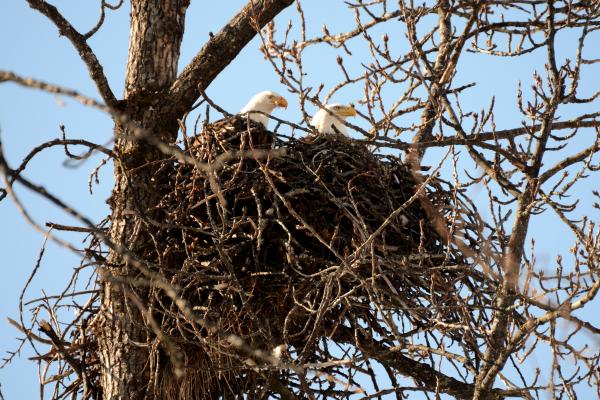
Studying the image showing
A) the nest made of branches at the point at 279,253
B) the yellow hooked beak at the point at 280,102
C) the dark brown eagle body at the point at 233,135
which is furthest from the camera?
the yellow hooked beak at the point at 280,102

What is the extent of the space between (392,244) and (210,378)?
1322 millimetres

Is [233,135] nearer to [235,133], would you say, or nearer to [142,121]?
[235,133]

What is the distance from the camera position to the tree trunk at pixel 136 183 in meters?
5.34

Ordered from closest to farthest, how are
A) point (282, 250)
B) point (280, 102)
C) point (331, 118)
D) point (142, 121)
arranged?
point (282, 250) → point (142, 121) → point (331, 118) → point (280, 102)

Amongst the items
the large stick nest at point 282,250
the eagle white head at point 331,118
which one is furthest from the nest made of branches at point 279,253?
the eagle white head at point 331,118

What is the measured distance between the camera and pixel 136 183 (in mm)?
5582

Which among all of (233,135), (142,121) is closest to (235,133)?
(233,135)

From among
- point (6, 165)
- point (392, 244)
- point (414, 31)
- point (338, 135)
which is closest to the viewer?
point (6, 165)

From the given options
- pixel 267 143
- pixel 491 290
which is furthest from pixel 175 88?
pixel 491 290

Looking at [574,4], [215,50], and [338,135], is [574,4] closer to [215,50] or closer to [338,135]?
[338,135]

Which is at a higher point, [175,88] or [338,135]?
[175,88]

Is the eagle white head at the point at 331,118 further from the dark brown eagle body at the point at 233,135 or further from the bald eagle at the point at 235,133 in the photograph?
the dark brown eagle body at the point at 233,135

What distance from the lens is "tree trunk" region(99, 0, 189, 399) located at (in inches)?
210

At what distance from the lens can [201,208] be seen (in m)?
5.56
